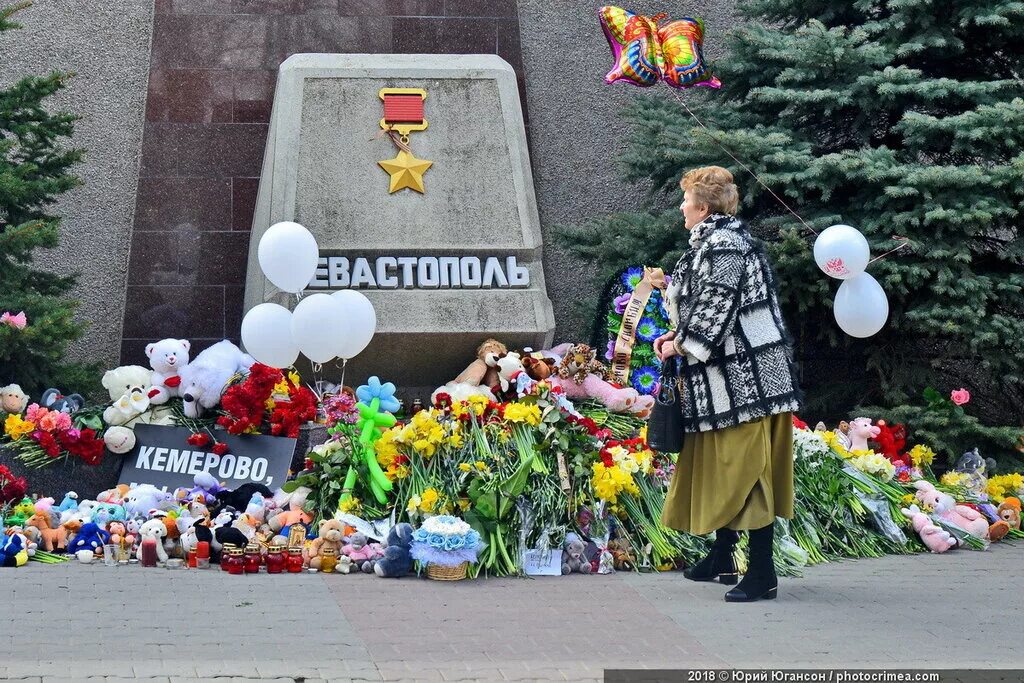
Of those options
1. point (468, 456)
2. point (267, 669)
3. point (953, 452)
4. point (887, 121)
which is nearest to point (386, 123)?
point (468, 456)

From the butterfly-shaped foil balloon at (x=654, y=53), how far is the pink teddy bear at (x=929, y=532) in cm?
304

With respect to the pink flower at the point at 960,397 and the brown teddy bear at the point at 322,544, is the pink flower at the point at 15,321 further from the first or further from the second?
the pink flower at the point at 960,397

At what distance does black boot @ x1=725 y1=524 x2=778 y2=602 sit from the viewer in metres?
5.25

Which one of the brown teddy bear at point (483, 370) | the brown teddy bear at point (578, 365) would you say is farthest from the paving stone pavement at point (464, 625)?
the brown teddy bear at point (483, 370)

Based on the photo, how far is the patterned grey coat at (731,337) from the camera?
5.20m

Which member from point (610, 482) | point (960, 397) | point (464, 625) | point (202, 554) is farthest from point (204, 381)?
point (960, 397)

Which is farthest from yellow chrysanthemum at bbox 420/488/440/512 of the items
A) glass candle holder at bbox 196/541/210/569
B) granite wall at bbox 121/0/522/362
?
granite wall at bbox 121/0/522/362

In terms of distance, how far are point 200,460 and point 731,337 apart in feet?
9.97

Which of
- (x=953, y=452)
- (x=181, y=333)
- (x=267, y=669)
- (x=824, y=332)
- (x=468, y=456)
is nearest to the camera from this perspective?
(x=267, y=669)

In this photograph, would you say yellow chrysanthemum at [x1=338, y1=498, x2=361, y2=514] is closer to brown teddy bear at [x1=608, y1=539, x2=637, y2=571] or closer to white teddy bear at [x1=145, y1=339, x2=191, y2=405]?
brown teddy bear at [x1=608, y1=539, x2=637, y2=571]

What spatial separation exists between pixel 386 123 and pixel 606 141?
281 cm

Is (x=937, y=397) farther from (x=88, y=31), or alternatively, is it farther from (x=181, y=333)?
(x=88, y=31)

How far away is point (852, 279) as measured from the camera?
6.59 m

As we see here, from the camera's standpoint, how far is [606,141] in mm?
10430
